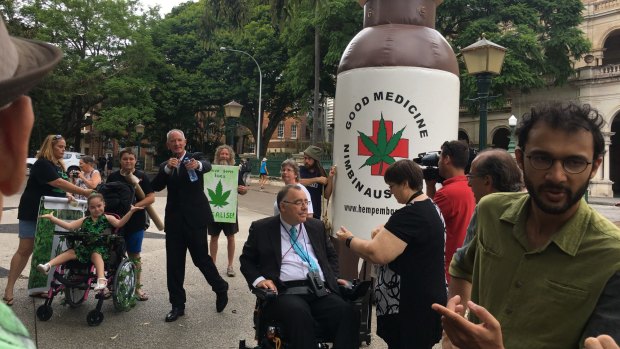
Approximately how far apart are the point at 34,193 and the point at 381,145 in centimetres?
366

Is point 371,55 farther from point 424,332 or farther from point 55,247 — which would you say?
point 55,247

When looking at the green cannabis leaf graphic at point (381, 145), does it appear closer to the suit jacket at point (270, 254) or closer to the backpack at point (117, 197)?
the suit jacket at point (270, 254)

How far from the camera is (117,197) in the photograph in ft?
18.5

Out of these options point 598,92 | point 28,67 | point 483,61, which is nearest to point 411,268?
point 28,67

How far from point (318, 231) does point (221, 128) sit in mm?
42913

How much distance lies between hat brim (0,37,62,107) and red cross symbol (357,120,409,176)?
13.3 feet

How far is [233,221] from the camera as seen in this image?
723cm

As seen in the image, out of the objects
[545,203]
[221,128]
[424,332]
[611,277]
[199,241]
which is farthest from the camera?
[221,128]

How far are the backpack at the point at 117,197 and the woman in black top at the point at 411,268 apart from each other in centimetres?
331

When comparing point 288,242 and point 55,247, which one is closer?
point 288,242

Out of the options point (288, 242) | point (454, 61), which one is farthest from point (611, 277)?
point (454, 61)

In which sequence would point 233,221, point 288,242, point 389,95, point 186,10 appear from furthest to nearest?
point 186,10, point 233,221, point 389,95, point 288,242

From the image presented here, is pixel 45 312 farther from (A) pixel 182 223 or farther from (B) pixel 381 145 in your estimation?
(B) pixel 381 145

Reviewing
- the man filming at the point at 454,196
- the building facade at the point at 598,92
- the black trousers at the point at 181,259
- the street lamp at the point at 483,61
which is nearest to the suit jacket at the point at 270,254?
the man filming at the point at 454,196
